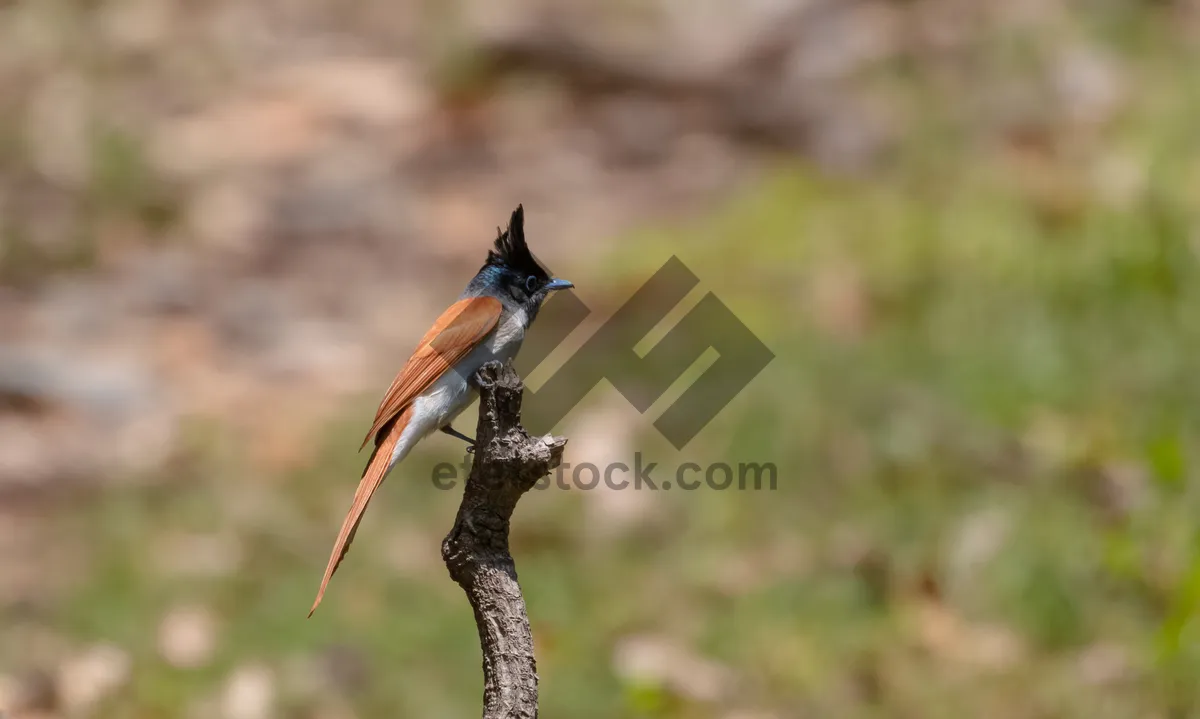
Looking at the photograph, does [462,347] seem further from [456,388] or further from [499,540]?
[499,540]

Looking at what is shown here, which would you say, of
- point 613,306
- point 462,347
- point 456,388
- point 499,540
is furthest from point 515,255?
point 613,306

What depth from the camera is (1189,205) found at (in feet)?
26.4

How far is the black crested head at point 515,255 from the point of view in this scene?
3.78 metres

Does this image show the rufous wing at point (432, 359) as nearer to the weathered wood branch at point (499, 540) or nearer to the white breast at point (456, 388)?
the white breast at point (456, 388)

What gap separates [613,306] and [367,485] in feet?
15.9

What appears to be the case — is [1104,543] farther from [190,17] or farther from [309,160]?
[190,17]

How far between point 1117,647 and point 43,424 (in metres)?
6.24

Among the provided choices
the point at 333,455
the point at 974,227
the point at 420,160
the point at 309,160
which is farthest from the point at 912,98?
the point at 333,455

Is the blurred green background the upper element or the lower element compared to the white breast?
upper

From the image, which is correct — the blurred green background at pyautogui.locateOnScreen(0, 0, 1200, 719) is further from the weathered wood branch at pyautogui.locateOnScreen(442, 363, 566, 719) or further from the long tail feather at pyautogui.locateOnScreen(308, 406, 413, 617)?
the weathered wood branch at pyautogui.locateOnScreen(442, 363, 566, 719)

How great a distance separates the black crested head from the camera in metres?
3.78

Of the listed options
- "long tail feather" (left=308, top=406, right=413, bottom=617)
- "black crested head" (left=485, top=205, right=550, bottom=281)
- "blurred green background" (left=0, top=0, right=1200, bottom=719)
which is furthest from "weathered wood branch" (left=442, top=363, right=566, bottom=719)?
"blurred green background" (left=0, top=0, right=1200, bottom=719)

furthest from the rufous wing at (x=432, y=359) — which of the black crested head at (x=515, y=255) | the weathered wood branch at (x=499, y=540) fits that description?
the weathered wood branch at (x=499, y=540)

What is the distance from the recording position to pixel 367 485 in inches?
139
